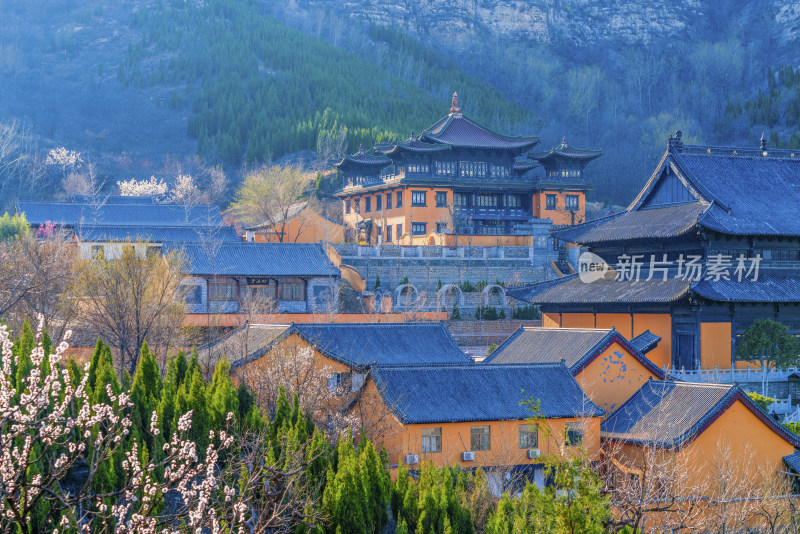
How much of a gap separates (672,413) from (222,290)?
27592mm

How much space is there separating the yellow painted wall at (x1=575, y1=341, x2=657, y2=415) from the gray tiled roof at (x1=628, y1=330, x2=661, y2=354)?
16.1 ft

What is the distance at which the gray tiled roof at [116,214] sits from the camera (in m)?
64.1

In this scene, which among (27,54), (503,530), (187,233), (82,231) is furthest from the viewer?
(27,54)

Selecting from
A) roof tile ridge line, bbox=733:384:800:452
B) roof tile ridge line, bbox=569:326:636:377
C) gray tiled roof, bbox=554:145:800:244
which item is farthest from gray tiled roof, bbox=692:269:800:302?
roof tile ridge line, bbox=733:384:800:452

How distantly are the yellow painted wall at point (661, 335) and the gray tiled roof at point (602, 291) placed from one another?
3.25 ft

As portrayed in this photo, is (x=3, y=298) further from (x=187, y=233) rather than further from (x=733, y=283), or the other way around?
(x=187, y=233)

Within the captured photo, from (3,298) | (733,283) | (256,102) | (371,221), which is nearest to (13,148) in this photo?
(256,102)

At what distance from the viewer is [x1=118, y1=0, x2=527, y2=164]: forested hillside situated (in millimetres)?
92250

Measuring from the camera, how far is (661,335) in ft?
121

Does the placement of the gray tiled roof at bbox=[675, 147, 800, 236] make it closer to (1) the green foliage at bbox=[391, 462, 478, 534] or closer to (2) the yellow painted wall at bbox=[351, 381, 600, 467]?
(2) the yellow painted wall at bbox=[351, 381, 600, 467]

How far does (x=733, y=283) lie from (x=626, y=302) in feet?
12.8

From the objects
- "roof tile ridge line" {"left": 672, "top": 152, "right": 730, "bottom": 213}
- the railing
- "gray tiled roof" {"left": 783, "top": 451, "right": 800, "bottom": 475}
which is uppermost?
"roof tile ridge line" {"left": 672, "top": 152, "right": 730, "bottom": 213}

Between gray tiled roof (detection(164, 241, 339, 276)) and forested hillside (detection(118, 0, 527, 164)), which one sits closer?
gray tiled roof (detection(164, 241, 339, 276))

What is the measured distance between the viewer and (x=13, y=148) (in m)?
93.4
